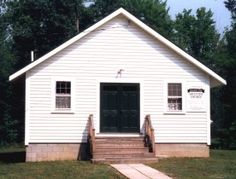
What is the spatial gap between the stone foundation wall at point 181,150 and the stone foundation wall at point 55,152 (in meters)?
3.28

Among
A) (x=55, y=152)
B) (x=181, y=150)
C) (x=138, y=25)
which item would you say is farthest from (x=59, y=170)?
(x=138, y=25)

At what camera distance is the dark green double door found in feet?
77.7

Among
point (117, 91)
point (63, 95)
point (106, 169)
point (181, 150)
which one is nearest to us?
point (106, 169)

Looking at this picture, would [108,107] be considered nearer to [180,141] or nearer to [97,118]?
[97,118]

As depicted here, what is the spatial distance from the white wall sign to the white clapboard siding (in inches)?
11.1

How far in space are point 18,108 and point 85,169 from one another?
20026 mm

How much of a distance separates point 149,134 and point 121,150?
163 centimetres

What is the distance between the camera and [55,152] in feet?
74.9

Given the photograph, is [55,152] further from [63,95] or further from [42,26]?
[42,26]

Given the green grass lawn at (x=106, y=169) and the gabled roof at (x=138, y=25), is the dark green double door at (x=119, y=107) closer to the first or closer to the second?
the gabled roof at (x=138, y=25)

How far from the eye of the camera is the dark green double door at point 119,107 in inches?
932

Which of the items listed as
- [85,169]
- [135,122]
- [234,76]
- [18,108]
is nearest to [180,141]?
[135,122]

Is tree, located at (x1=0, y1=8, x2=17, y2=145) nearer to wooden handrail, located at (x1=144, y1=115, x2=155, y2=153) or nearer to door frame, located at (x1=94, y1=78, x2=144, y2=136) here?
door frame, located at (x1=94, y1=78, x2=144, y2=136)

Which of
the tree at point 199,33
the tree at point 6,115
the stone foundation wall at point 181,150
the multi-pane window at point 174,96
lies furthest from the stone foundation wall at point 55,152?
the tree at point 199,33
